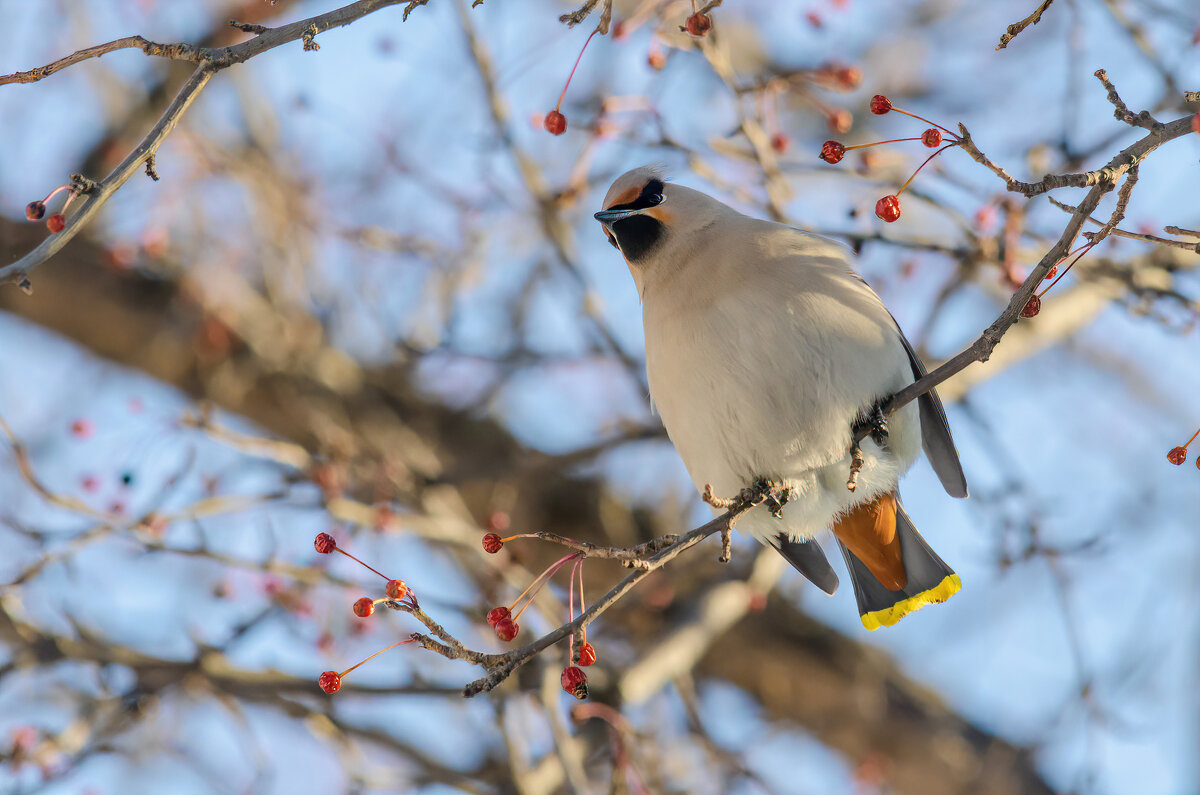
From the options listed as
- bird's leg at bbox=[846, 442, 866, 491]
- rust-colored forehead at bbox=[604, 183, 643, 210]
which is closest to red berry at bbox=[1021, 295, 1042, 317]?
bird's leg at bbox=[846, 442, 866, 491]

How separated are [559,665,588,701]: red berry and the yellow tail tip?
1.87 m

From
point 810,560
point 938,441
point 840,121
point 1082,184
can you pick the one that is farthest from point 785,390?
point 840,121

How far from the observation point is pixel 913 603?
3816 millimetres

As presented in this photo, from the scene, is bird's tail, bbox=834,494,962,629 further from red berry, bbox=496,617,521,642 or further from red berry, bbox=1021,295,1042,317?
red berry, bbox=496,617,521,642

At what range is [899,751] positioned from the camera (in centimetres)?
617

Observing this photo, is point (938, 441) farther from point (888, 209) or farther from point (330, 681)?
point (330, 681)

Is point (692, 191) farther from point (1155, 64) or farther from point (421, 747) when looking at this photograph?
point (421, 747)

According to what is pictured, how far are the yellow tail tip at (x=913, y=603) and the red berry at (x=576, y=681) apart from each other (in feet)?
6.14

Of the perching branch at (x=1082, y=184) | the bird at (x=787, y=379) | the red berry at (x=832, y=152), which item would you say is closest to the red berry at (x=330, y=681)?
the bird at (x=787, y=379)

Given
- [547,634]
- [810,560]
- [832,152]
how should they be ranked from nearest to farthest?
[547,634] → [832,152] → [810,560]

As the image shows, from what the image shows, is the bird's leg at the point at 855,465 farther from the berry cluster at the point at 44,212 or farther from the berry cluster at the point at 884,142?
the berry cluster at the point at 44,212

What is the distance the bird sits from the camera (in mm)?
3275

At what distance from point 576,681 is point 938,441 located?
1941mm

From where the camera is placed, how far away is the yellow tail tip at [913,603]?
3.76 metres
